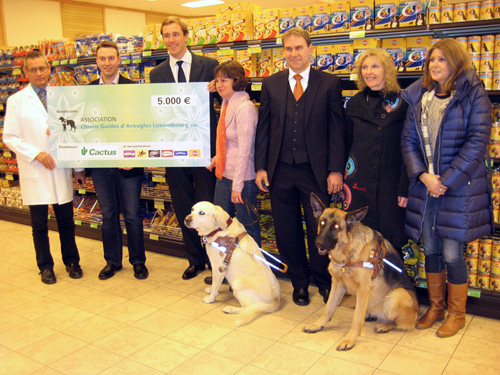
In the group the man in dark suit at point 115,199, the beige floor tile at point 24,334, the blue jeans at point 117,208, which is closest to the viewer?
the beige floor tile at point 24,334

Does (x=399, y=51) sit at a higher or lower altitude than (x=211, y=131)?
higher

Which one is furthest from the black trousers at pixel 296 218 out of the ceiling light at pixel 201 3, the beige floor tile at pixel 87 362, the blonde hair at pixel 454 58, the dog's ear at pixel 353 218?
the ceiling light at pixel 201 3

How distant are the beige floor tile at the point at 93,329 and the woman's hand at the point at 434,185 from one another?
2.51m

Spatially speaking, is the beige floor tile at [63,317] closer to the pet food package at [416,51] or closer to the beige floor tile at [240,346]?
the beige floor tile at [240,346]

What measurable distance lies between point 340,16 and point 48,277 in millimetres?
3687

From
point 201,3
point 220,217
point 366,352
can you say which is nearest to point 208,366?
point 366,352

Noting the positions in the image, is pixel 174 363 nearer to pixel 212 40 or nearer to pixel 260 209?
pixel 260 209

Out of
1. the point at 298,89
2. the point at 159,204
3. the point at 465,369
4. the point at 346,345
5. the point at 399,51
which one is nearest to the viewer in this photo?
the point at 465,369

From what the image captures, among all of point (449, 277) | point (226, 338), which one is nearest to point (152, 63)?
point (226, 338)

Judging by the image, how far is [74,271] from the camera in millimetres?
4410

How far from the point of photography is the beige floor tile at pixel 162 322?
3314 mm

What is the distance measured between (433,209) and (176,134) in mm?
2294

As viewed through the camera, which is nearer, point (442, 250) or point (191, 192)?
point (442, 250)

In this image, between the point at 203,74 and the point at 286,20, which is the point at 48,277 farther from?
the point at 286,20
